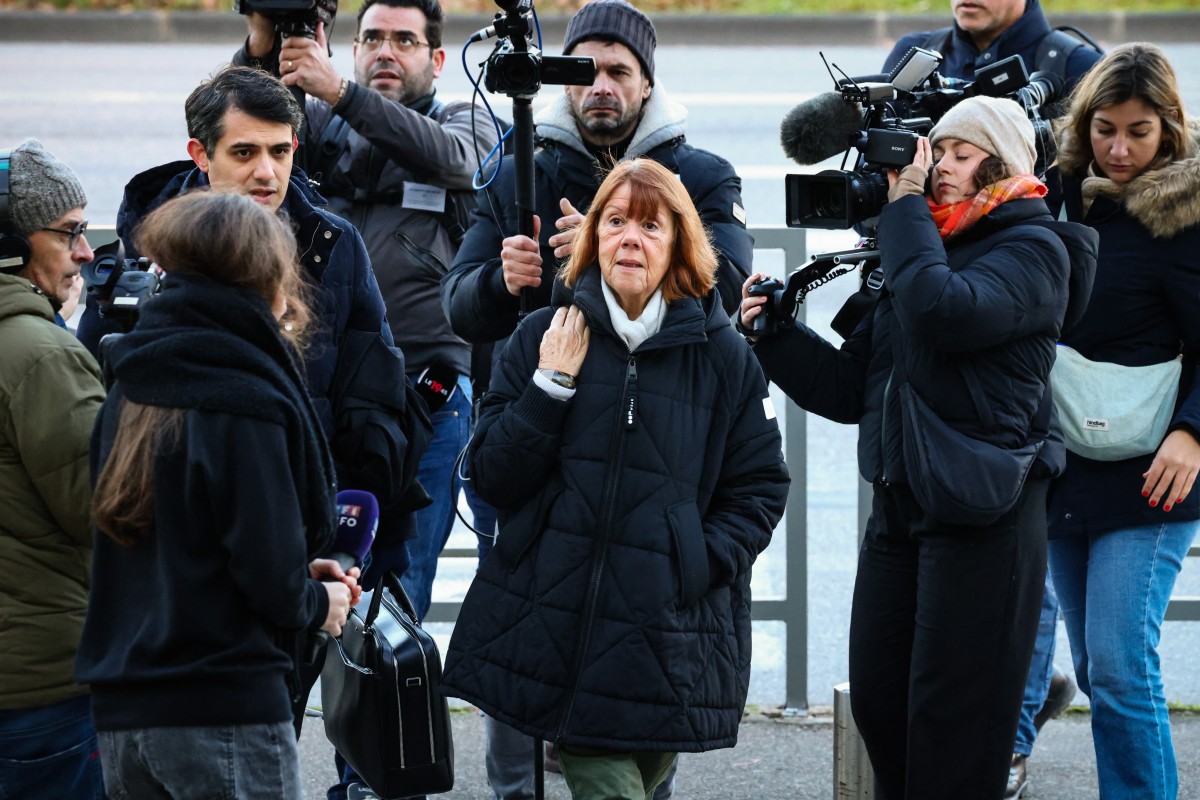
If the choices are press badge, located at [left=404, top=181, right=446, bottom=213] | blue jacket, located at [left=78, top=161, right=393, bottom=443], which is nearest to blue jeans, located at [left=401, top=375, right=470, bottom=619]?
press badge, located at [left=404, top=181, right=446, bottom=213]

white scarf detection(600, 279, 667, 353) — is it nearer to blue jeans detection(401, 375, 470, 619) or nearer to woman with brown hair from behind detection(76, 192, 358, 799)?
woman with brown hair from behind detection(76, 192, 358, 799)

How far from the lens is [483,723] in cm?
505

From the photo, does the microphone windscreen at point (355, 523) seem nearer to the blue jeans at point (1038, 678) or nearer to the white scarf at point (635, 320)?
the white scarf at point (635, 320)

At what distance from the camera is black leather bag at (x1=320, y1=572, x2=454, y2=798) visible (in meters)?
3.71

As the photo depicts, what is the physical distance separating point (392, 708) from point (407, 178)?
180 centimetres

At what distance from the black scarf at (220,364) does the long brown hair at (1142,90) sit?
236cm

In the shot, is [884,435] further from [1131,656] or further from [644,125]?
[644,125]

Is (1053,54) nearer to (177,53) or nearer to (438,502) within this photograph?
(438,502)

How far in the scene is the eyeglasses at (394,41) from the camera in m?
5.10

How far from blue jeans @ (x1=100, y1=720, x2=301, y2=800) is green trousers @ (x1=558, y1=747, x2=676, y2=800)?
785mm

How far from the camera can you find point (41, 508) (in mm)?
3230

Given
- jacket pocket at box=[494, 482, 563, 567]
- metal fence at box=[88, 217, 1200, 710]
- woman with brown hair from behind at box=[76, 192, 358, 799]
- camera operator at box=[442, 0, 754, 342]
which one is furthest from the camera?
metal fence at box=[88, 217, 1200, 710]

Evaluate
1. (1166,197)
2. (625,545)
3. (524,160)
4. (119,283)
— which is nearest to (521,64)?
(524,160)

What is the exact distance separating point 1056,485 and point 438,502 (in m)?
1.75
